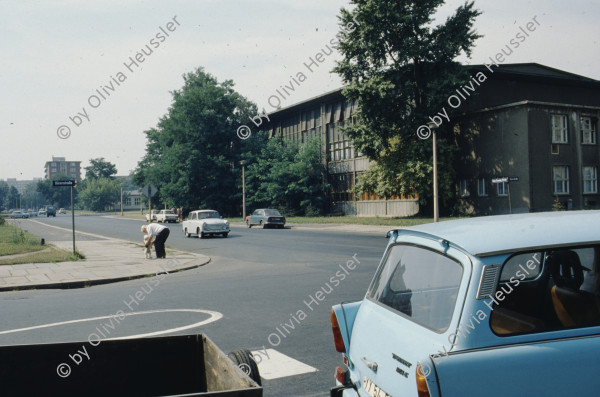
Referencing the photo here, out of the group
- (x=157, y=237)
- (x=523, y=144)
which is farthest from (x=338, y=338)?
(x=523, y=144)

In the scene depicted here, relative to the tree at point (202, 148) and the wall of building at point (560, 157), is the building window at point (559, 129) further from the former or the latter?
the tree at point (202, 148)

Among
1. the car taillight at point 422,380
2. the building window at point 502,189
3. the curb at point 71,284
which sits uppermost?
the building window at point 502,189

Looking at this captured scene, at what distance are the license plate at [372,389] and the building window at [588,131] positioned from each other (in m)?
38.8

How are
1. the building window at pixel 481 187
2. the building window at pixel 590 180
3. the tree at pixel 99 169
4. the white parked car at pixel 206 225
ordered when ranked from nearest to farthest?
the white parked car at pixel 206 225
the building window at pixel 590 180
the building window at pixel 481 187
the tree at pixel 99 169

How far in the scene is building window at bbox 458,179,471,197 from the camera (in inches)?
1566

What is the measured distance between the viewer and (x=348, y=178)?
5416 centimetres

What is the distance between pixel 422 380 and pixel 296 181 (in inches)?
2099

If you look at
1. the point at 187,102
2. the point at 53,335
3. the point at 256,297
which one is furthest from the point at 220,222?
the point at 187,102

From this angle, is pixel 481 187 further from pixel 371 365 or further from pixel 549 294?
pixel 371 365

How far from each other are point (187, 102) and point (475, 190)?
3995cm

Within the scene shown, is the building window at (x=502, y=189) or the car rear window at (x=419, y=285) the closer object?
the car rear window at (x=419, y=285)

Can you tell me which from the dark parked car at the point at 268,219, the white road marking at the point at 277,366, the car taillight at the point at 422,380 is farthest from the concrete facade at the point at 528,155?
the car taillight at the point at 422,380

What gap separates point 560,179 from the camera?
117ft

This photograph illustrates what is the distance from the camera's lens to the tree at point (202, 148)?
64.6m
